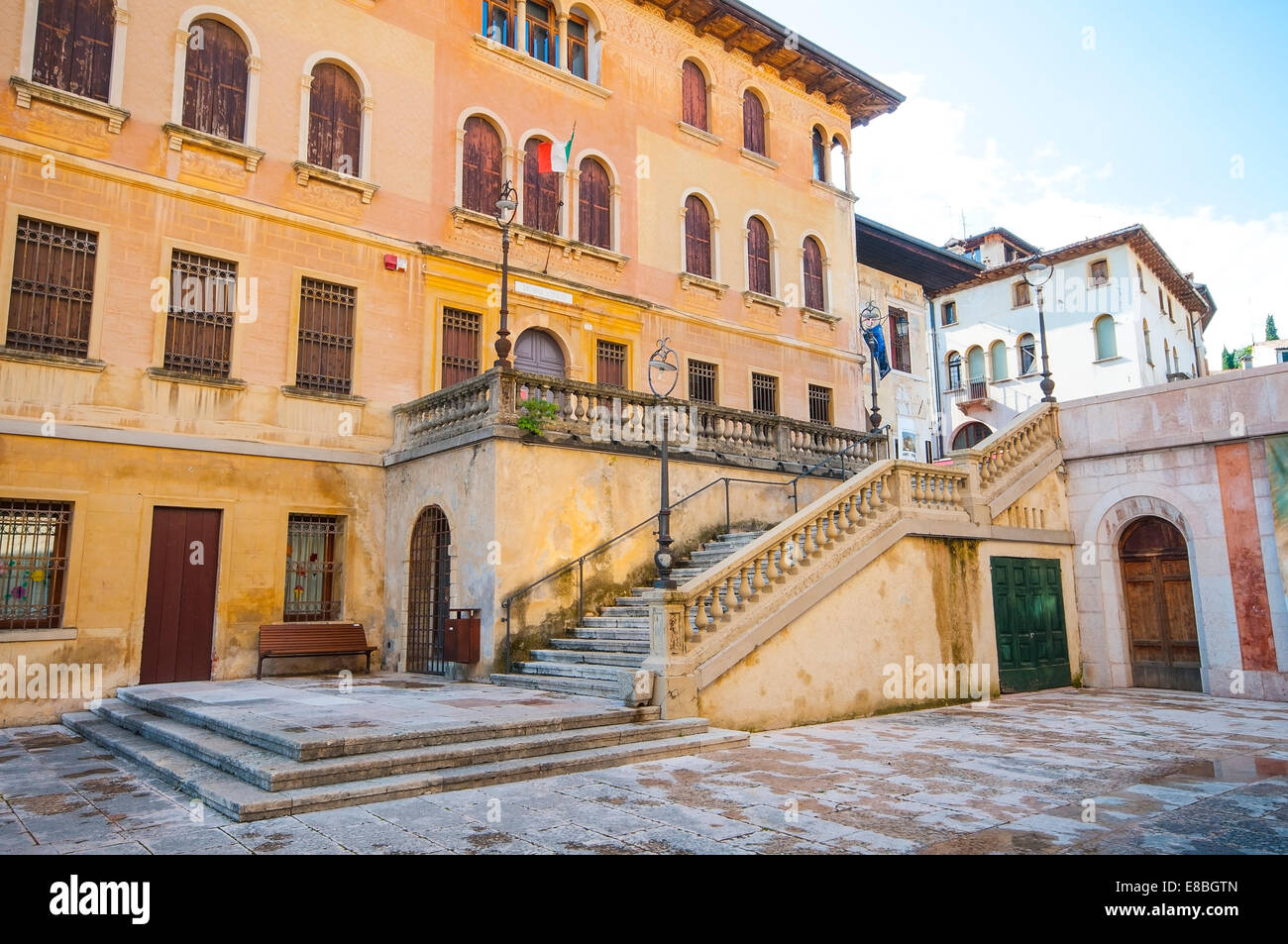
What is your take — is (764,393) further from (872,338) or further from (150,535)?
(150,535)

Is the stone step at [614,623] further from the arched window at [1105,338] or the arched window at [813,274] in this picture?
the arched window at [1105,338]

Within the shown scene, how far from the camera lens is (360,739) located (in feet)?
23.9

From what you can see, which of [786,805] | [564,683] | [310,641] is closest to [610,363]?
[310,641]

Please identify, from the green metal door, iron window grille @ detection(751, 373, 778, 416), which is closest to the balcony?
the green metal door

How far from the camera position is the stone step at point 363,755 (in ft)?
22.1

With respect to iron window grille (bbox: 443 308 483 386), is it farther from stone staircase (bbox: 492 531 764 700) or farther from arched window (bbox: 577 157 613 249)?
stone staircase (bbox: 492 531 764 700)

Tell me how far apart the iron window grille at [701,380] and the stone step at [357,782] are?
38.0 feet

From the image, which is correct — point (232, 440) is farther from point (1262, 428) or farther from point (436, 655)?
point (1262, 428)

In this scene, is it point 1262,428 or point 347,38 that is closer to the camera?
point 1262,428

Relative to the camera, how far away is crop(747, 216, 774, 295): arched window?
22.2m

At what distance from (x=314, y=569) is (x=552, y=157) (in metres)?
9.39

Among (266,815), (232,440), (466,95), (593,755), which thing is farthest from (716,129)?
(266,815)

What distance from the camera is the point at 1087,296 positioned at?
3497 centimetres

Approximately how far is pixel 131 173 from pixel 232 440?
4.36 metres
